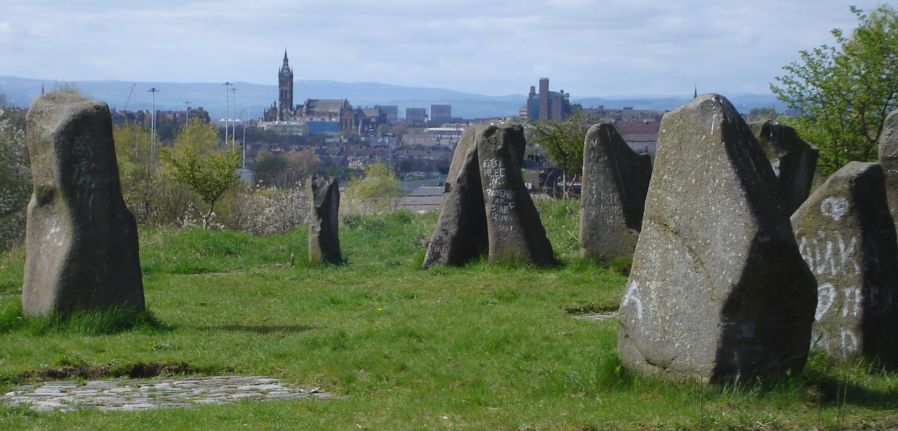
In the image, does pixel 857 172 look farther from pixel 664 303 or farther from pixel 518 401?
pixel 518 401

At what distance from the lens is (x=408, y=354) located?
12891 millimetres

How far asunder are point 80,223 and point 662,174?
7358 millimetres

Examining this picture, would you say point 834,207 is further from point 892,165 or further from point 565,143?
point 565,143

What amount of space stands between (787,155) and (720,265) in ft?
38.6

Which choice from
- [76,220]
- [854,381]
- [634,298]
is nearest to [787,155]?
[854,381]

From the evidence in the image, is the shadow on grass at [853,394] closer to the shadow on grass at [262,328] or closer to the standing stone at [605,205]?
the shadow on grass at [262,328]

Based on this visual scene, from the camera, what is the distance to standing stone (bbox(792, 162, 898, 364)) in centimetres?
1151

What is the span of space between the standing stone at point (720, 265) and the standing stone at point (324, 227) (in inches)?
508

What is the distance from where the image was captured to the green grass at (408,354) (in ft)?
32.5

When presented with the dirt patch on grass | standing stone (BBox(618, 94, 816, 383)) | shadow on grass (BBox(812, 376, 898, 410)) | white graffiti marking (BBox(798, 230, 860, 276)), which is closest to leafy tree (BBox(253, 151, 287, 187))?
the dirt patch on grass

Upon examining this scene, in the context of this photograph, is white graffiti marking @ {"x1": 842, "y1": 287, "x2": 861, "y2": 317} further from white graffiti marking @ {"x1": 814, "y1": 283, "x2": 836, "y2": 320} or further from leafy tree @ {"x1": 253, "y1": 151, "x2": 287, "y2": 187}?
leafy tree @ {"x1": 253, "y1": 151, "x2": 287, "y2": 187}

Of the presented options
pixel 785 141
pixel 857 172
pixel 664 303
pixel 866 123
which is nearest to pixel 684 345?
pixel 664 303

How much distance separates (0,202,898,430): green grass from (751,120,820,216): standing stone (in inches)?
125

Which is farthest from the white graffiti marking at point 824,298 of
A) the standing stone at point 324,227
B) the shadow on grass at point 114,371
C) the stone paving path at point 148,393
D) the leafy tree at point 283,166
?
the leafy tree at point 283,166
